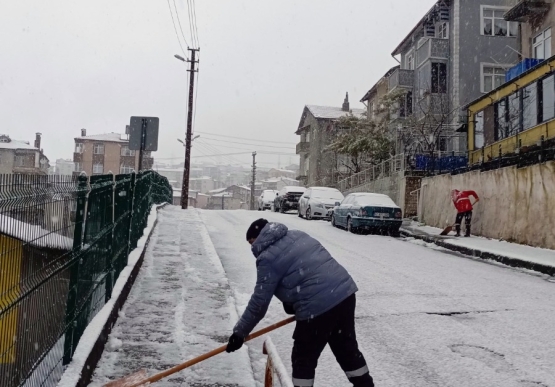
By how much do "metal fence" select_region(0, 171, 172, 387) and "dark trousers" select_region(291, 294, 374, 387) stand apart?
163 centimetres

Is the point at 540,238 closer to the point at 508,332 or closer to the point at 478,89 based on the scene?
the point at 508,332

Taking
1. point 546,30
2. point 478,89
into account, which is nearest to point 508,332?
point 546,30

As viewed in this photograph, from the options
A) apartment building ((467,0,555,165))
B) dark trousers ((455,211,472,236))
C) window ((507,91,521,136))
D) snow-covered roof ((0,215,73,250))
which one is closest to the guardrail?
snow-covered roof ((0,215,73,250))

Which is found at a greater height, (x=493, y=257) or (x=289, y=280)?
(x=289, y=280)

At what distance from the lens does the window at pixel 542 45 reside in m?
22.1

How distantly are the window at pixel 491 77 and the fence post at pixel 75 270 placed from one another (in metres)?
30.1

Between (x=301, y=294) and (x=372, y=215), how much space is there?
48.8 ft

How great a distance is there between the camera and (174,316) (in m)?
6.38

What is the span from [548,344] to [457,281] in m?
3.80

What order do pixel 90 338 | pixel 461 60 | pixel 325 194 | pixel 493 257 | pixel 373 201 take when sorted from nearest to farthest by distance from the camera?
pixel 90 338, pixel 493 257, pixel 373 201, pixel 325 194, pixel 461 60

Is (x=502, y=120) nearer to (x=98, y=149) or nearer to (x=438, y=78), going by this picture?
(x=438, y=78)

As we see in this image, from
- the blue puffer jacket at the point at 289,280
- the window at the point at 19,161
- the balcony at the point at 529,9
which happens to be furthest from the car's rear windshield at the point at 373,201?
the window at the point at 19,161

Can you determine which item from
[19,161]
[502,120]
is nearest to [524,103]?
[502,120]

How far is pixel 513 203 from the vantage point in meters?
15.1
